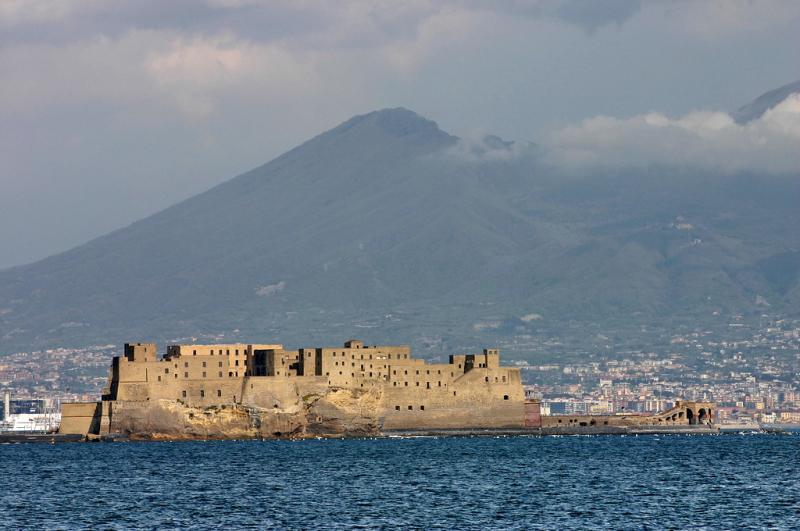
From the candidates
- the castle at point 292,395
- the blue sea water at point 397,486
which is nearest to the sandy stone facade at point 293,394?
the castle at point 292,395

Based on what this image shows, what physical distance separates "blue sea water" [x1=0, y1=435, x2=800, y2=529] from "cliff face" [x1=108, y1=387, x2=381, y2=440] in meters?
2.28

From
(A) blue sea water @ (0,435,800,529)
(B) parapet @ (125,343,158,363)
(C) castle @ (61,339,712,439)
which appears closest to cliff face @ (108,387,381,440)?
(C) castle @ (61,339,712,439)

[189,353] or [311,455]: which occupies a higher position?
[189,353]

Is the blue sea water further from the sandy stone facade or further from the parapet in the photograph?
the parapet

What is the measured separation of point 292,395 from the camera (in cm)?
14550

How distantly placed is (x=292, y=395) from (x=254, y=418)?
12.5 feet

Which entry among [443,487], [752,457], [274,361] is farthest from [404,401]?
[443,487]

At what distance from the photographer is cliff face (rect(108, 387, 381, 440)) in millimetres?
143375

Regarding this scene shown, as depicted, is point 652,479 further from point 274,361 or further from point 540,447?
point 274,361

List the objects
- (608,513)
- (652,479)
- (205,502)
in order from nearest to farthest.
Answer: (608,513), (205,502), (652,479)

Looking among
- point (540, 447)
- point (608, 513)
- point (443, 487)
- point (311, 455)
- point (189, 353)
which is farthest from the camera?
point (189, 353)

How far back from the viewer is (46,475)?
107m

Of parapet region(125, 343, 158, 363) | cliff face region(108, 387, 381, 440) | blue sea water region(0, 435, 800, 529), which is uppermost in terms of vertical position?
parapet region(125, 343, 158, 363)

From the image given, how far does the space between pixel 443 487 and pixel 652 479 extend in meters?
13.8
